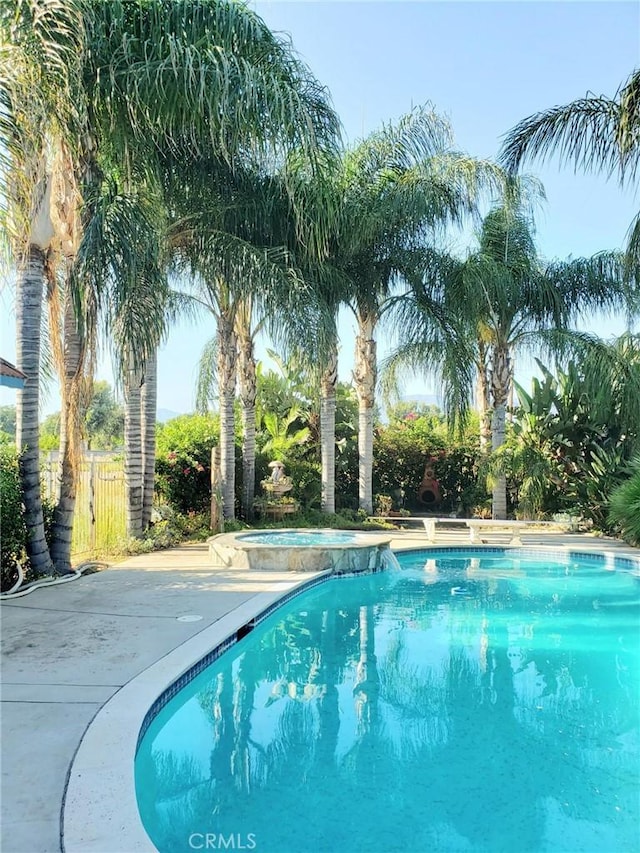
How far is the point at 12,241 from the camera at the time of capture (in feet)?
27.6

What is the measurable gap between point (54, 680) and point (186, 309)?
10.9 metres

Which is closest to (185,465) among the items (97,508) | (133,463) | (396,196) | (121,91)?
(133,463)

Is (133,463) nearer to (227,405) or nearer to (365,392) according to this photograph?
(227,405)

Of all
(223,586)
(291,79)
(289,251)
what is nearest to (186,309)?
(289,251)

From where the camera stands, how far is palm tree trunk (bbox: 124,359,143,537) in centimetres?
1178

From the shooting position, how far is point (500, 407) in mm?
17359

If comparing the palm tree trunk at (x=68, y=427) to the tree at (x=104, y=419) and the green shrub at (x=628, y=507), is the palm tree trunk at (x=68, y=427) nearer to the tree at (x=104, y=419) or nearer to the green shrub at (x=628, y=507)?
the green shrub at (x=628, y=507)

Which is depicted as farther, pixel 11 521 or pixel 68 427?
pixel 68 427

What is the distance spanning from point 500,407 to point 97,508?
10811 millimetres

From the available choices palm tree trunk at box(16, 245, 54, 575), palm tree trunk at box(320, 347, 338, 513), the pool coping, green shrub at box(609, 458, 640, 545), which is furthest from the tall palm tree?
green shrub at box(609, 458, 640, 545)

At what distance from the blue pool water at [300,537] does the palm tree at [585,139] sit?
721 centimetres

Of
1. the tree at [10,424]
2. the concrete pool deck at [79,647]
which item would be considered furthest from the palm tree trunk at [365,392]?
the tree at [10,424]
